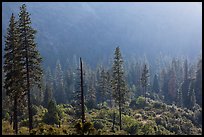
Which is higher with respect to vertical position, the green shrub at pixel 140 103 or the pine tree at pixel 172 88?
the pine tree at pixel 172 88

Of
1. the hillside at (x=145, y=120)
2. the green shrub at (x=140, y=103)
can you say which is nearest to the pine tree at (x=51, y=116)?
the hillside at (x=145, y=120)

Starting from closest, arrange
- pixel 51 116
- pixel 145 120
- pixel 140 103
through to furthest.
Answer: pixel 51 116, pixel 145 120, pixel 140 103

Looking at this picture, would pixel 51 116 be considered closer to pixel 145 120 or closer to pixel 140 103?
pixel 145 120

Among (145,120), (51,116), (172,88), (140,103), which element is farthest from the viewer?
(172,88)

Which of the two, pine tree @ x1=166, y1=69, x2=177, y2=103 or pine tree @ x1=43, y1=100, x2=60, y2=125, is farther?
pine tree @ x1=166, y1=69, x2=177, y2=103

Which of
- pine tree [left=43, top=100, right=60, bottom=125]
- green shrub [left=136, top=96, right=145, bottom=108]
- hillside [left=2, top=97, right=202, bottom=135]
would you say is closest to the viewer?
hillside [left=2, top=97, right=202, bottom=135]

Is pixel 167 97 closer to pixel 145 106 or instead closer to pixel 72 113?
pixel 145 106

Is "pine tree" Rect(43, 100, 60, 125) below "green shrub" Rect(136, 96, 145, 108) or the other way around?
below

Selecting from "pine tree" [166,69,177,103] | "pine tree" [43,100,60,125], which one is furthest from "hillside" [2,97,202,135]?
"pine tree" [166,69,177,103]

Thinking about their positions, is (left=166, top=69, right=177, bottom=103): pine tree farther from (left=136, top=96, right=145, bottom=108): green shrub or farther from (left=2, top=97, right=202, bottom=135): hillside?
(left=136, top=96, right=145, bottom=108): green shrub

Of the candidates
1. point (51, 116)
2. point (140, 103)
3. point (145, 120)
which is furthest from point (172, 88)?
point (51, 116)

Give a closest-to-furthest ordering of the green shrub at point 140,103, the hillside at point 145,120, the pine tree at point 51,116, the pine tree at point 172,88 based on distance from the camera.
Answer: the hillside at point 145,120 < the pine tree at point 51,116 < the green shrub at point 140,103 < the pine tree at point 172,88

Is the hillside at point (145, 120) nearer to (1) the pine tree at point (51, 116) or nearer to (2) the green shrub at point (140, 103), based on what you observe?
(2) the green shrub at point (140, 103)

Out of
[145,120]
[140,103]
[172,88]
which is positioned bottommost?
[145,120]
